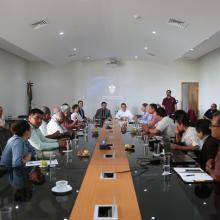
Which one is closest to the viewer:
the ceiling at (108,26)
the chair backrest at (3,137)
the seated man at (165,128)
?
the chair backrest at (3,137)

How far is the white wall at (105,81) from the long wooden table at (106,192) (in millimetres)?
9199

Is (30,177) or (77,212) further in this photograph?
(30,177)

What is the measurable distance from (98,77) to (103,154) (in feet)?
29.6

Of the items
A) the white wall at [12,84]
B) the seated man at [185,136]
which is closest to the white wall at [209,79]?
the seated man at [185,136]

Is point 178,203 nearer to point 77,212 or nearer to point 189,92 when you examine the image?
point 77,212

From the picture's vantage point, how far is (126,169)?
245cm

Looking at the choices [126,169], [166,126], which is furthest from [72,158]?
[166,126]

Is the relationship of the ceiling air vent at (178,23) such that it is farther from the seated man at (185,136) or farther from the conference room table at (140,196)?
the conference room table at (140,196)

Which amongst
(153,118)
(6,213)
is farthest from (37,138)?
(153,118)

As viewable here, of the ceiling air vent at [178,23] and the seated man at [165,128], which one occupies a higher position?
the ceiling air vent at [178,23]

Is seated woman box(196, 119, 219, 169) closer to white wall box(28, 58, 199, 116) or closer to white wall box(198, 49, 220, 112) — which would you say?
white wall box(198, 49, 220, 112)

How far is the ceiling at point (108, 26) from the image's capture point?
511 centimetres

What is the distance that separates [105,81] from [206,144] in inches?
362

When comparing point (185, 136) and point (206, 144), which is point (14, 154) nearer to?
point (206, 144)
